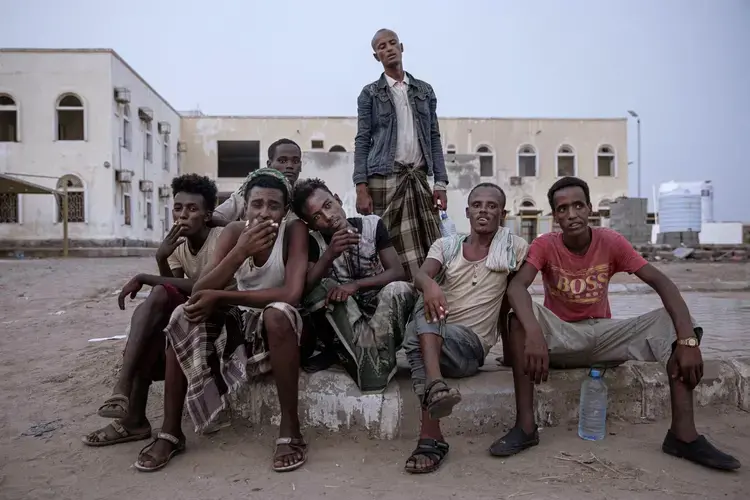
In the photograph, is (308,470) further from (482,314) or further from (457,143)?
(457,143)

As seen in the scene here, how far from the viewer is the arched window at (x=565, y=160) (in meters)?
27.0

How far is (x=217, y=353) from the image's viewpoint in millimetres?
2611

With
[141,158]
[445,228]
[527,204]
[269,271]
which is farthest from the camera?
[527,204]

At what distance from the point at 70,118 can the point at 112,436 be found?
70.1 ft

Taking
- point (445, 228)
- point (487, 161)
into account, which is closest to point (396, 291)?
point (445, 228)

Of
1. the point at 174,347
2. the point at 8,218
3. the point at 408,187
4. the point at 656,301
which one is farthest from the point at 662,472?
the point at 8,218

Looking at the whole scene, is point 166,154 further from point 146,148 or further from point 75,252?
point 75,252

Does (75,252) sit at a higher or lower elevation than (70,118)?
lower

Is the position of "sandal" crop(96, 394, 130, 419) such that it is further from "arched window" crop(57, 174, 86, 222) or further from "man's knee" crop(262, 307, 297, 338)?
"arched window" crop(57, 174, 86, 222)

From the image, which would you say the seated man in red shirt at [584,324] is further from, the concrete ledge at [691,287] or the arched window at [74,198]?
the arched window at [74,198]

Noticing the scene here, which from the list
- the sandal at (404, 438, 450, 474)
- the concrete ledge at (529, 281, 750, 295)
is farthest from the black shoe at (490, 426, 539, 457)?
the concrete ledge at (529, 281, 750, 295)

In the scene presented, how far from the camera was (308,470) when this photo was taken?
232cm

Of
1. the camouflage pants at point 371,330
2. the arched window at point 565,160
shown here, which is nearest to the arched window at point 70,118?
the camouflage pants at point 371,330

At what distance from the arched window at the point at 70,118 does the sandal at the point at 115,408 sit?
19.1 meters
